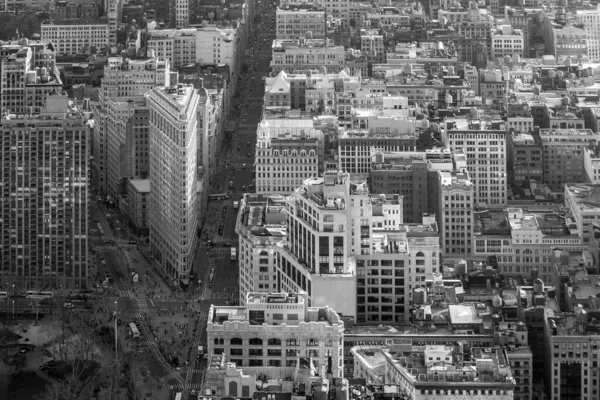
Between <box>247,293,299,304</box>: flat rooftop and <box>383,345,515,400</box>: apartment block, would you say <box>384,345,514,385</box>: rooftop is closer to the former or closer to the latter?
<box>383,345,515,400</box>: apartment block

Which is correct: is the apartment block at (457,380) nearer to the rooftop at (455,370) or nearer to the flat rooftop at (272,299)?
the rooftop at (455,370)

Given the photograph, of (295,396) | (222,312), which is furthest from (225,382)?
(222,312)

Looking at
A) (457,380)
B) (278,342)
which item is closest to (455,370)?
(457,380)

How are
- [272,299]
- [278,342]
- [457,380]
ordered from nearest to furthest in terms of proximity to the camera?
[278,342], [457,380], [272,299]

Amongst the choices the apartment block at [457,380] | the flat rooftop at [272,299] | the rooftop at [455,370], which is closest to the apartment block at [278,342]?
the flat rooftop at [272,299]

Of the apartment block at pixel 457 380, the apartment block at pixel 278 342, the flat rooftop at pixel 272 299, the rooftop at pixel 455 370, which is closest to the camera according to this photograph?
the apartment block at pixel 278 342

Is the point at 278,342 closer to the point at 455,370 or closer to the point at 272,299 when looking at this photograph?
the point at 272,299

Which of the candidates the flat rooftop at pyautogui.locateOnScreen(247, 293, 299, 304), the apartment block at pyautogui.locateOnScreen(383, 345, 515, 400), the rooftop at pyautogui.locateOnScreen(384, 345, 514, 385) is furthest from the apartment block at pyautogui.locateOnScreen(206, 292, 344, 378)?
the rooftop at pyautogui.locateOnScreen(384, 345, 514, 385)

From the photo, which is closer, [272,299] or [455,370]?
Result: [455,370]

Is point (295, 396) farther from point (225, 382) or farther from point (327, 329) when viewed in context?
point (327, 329)

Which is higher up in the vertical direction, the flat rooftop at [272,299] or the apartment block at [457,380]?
the flat rooftop at [272,299]

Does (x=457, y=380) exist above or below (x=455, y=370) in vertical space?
below
